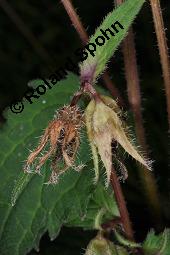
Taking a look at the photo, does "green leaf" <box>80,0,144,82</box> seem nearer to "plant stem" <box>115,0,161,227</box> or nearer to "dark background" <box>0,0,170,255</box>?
"plant stem" <box>115,0,161,227</box>

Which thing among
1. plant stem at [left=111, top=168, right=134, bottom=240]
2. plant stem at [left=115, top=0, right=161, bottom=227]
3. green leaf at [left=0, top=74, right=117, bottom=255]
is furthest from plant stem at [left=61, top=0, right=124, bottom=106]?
plant stem at [left=111, top=168, right=134, bottom=240]

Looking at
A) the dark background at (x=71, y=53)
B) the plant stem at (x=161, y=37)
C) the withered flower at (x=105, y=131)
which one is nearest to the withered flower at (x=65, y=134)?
the withered flower at (x=105, y=131)

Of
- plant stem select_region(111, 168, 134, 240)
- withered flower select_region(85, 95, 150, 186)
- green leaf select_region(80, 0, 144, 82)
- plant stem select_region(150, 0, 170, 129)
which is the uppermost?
plant stem select_region(150, 0, 170, 129)

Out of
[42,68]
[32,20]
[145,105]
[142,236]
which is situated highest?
[32,20]

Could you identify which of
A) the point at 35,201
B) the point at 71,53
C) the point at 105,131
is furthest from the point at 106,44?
the point at 71,53

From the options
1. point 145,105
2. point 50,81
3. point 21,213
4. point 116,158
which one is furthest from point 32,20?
point 116,158

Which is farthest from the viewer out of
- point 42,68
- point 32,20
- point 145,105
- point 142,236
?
point 32,20

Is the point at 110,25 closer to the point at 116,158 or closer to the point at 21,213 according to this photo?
the point at 116,158
